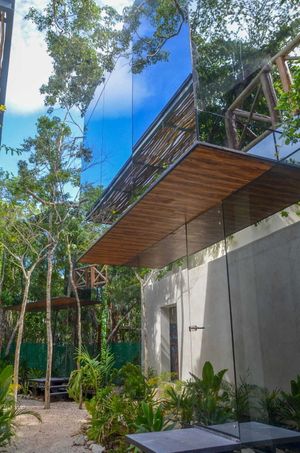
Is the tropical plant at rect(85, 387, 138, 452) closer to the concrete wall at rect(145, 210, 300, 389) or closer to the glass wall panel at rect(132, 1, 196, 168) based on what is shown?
the concrete wall at rect(145, 210, 300, 389)

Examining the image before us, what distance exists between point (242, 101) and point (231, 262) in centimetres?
168

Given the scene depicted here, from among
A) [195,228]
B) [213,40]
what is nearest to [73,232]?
[195,228]

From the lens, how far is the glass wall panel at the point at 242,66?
3664 mm

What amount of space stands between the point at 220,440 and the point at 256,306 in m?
1.32

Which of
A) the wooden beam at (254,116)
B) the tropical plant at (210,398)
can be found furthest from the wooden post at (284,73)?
the tropical plant at (210,398)

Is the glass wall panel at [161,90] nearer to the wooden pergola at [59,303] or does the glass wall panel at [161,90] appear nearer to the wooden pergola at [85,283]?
the wooden pergola at [85,283]

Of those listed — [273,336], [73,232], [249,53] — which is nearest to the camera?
[273,336]

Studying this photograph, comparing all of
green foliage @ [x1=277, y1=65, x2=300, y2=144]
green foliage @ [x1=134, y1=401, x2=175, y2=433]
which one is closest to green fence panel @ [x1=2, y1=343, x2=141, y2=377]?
green foliage @ [x1=134, y1=401, x2=175, y2=433]

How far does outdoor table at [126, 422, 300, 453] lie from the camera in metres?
3.31

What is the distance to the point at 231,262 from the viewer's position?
4.09 meters

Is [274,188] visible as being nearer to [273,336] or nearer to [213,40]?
[273,336]

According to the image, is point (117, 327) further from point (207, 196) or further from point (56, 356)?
point (207, 196)

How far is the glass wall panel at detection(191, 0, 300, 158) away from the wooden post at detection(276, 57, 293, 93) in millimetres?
10

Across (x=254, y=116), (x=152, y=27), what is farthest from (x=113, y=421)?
(x=152, y=27)
